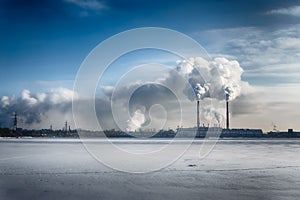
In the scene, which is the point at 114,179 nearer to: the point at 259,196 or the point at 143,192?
the point at 143,192

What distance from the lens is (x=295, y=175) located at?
15.2 meters

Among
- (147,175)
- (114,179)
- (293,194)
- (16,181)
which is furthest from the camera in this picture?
(147,175)

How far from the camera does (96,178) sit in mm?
14047

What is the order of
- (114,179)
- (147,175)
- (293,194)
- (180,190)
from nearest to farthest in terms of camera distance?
(293,194) < (180,190) < (114,179) < (147,175)

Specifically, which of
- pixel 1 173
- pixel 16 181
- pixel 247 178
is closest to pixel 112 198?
pixel 16 181

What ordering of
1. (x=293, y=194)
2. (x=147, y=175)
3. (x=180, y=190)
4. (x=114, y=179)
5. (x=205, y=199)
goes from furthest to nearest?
(x=147, y=175)
(x=114, y=179)
(x=180, y=190)
(x=293, y=194)
(x=205, y=199)

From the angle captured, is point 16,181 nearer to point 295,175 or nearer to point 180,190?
point 180,190

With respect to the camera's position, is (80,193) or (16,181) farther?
(16,181)

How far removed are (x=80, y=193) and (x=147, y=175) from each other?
5110mm

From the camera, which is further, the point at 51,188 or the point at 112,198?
the point at 51,188

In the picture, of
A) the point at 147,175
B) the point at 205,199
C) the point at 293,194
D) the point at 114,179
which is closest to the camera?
the point at 205,199

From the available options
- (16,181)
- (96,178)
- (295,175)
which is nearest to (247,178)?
(295,175)

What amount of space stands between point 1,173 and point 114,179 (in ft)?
18.3

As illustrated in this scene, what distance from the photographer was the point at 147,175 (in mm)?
15156
